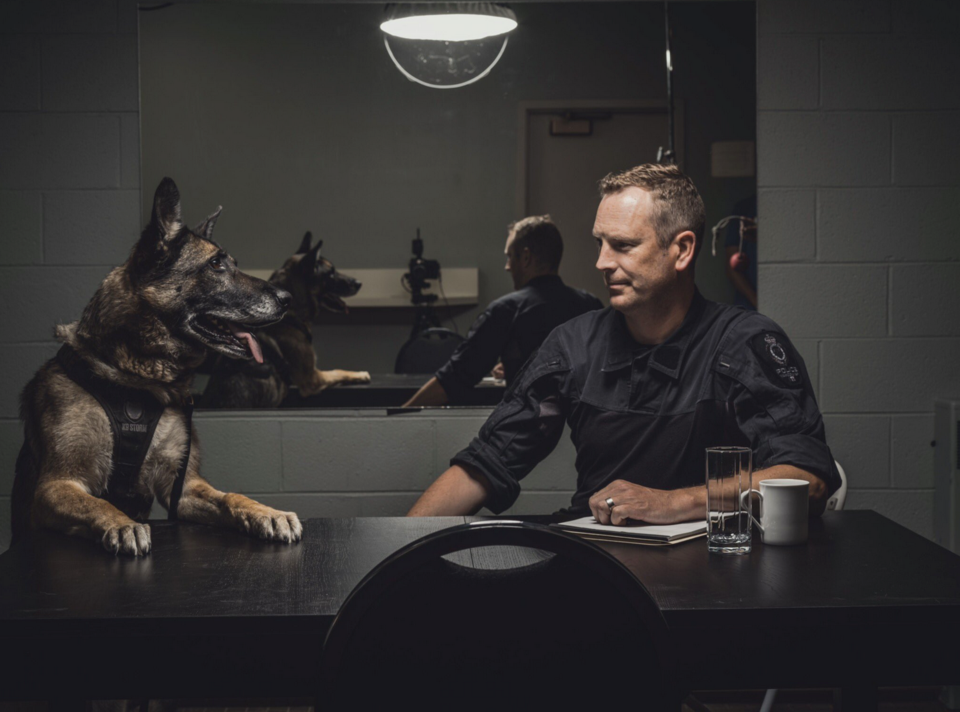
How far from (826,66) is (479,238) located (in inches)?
44.5

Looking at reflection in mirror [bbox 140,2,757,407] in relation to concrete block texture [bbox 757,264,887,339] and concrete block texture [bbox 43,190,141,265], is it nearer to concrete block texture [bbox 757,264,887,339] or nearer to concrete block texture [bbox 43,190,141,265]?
concrete block texture [bbox 757,264,887,339]

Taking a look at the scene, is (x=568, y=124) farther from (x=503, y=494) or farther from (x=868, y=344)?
(x=503, y=494)

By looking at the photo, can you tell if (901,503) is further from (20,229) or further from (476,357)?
(20,229)

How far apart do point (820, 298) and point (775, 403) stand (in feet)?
3.64

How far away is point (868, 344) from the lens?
274 centimetres

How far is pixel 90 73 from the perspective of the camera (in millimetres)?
2648

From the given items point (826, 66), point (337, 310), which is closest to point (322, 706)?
point (337, 310)

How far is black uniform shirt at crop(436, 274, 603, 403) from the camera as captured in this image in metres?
2.77

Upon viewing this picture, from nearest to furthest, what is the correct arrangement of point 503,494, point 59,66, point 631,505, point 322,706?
point 322,706, point 631,505, point 503,494, point 59,66

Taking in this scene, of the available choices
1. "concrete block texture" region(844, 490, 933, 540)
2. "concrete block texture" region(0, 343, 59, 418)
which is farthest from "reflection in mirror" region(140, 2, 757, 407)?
"concrete block texture" region(844, 490, 933, 540)

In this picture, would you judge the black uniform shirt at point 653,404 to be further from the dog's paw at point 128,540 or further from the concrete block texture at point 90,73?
the concrete block texture at point 90,73

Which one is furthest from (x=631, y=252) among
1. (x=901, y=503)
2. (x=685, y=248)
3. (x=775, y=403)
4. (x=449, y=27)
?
(x=901, y=503)

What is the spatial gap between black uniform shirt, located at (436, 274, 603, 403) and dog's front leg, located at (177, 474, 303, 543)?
3.53ft

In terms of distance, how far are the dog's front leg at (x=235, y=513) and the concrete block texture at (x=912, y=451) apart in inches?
75.8
